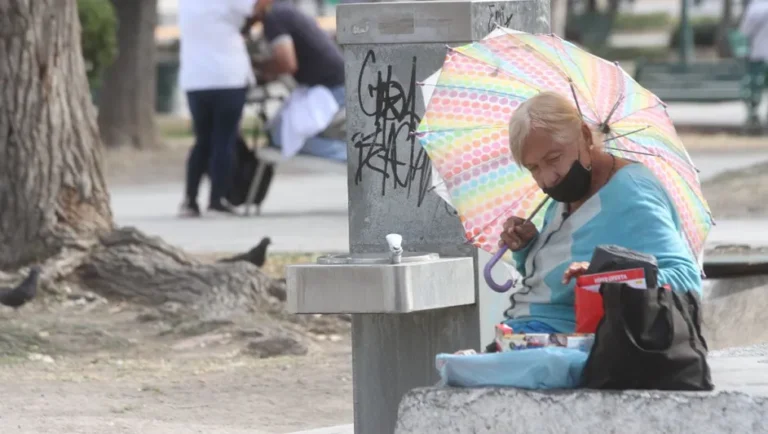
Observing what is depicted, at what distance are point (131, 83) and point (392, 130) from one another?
14.9 metres

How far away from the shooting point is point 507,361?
411 centimetres

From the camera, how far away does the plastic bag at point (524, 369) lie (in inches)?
160

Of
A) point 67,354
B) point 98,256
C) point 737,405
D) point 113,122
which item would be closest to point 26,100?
point 98,256

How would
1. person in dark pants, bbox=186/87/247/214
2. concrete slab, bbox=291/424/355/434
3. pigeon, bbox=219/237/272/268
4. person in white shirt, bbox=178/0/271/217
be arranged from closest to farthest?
1. concrete slab, bbox=291/424/355/434
2. pigeon, bbox=219/237/272/268
3. person in white shirt, bbox=178/0/271/217
4. person in dark pants, bbox=186/87/247/214

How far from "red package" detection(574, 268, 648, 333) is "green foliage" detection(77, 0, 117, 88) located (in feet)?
49.4

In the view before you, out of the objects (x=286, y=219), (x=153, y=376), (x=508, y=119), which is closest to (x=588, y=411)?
(x=508, y=119)

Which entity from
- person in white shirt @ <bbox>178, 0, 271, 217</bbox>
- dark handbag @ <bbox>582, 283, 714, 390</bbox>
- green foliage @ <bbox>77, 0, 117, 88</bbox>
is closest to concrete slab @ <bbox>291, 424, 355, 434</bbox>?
dark handbag @ <bbox>582, 283, 714, 390</bbox>

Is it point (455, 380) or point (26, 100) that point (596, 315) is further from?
point (26, 100)

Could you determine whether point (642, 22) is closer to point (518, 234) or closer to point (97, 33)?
point (97, 33)

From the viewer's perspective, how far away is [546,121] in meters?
4.30

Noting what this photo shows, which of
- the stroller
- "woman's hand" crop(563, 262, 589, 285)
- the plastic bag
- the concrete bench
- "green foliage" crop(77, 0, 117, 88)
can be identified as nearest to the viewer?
the concrete bench

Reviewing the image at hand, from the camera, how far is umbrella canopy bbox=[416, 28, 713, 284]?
4.71 metres

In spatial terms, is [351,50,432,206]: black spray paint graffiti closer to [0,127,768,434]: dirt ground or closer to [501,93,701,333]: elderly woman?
[501,93,701,333]: elderly woman

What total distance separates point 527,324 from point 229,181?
8.65 metres
